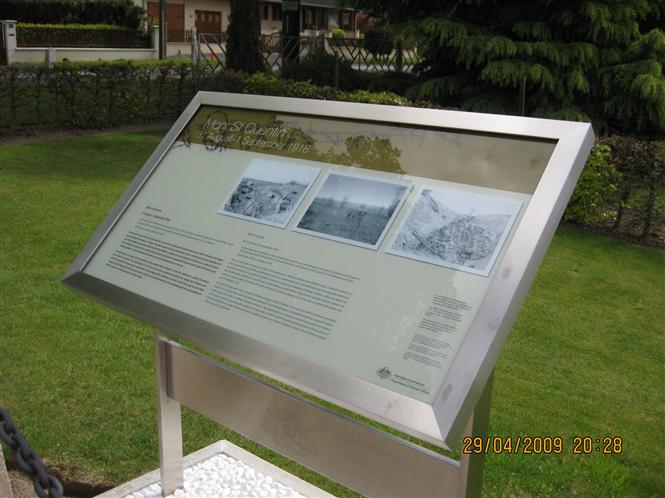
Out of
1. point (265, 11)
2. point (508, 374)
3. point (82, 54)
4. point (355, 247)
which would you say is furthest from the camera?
point (265, 11)

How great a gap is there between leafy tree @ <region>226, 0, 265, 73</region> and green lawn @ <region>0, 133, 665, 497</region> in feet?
29.9

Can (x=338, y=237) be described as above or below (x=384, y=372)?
above

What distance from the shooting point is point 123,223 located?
2652 mm

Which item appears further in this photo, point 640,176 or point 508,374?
point 640,176

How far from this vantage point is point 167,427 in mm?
3041

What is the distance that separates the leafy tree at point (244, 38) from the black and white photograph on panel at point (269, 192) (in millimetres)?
13219

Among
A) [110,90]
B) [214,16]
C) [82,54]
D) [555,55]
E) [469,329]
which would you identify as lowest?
[214,16]

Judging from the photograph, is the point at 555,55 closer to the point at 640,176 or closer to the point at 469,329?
the point at 640,176

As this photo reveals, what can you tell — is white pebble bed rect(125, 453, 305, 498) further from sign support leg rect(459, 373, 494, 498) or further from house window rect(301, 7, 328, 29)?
house window rect(301, 7, 328, 29)

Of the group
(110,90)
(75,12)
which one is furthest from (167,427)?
(75,12)

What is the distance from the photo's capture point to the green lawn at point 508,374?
343cm

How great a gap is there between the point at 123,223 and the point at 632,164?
5988 mm

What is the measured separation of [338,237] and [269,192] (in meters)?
0.38
